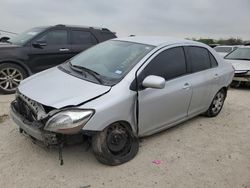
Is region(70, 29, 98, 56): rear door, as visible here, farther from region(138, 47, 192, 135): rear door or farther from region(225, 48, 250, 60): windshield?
region(225, 48, 250, 60): windshield

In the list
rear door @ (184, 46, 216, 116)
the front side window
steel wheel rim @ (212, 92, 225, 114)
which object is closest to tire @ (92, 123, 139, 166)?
rear door @ (184, 46, 216, 116)

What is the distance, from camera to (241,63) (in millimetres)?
10055

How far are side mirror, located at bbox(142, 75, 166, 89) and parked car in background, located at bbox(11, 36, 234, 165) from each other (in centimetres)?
→ 1

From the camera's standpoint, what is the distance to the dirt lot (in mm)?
3458

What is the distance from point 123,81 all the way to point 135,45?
3.15 feet

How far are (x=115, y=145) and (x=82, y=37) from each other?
520cm

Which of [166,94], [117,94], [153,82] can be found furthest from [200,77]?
[117,94]

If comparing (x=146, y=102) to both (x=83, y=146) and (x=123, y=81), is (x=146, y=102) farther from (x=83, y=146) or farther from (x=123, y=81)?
(x=83, y=146)

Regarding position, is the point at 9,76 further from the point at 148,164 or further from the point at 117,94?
the point at 148,164

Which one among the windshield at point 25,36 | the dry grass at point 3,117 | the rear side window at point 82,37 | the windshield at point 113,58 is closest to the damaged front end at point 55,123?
the windshield at point 113,58

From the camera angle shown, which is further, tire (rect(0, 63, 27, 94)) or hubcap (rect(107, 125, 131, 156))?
tire (rect(0, 63, 27, 94))

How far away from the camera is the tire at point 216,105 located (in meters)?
5.86

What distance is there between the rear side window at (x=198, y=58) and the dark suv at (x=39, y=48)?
3926mm

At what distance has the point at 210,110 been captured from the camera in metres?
5.86
